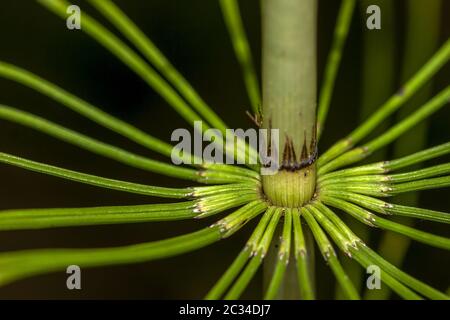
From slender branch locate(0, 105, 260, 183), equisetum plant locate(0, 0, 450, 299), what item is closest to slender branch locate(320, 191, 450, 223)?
equisetum plant locate(0, 0, 450, 299)

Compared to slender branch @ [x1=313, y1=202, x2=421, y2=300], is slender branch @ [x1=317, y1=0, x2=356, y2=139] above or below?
above

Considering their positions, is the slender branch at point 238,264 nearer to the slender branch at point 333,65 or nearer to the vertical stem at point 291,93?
the vertical stem at point 291,93

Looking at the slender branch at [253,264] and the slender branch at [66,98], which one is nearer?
the slender branch at [253,264]

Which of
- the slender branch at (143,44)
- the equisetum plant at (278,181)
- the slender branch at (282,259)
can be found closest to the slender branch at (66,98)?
the equisetum plant at (278,181)

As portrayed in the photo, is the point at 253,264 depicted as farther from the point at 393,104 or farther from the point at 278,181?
the point at 393,104

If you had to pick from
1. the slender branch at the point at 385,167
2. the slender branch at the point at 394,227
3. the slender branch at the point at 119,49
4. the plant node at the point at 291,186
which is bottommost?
the slender branch at the point at 394,227

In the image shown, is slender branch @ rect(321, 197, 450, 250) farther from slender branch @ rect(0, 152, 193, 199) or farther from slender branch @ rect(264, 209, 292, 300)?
slender branch @ rect(0, 152, 193, 199)

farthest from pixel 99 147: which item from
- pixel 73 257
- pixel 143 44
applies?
pixel 73 257
